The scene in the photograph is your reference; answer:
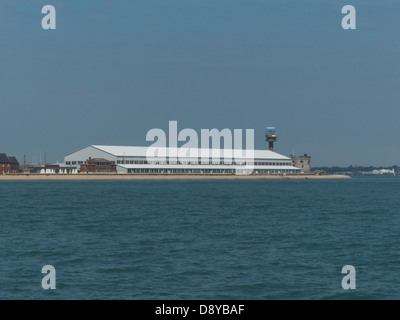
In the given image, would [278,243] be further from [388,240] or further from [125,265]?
[125,265]

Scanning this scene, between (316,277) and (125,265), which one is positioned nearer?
(316,277)

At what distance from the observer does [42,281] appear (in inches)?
909

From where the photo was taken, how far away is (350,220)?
Answer: 168 feet

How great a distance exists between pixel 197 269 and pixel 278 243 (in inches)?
421
